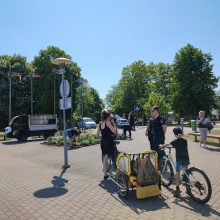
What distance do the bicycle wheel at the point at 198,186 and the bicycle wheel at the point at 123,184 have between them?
1.29 meters

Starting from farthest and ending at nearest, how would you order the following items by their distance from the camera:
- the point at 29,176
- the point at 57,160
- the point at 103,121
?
the point at 57,160 → the point at 29,176 → the point at 103,121

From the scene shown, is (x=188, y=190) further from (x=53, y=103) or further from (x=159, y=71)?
(x=159, y=71)

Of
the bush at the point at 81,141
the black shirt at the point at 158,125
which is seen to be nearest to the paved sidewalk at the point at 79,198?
the black shirt at the point at 158,125

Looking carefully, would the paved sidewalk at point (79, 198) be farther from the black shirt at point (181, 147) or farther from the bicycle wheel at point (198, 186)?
the black shirt at point (181, 147)

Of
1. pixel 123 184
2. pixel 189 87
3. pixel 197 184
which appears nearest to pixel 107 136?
pixel 123 184

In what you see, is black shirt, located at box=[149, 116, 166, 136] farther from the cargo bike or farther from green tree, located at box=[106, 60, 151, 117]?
green tree, located at box=[106, 60, 151, 117]

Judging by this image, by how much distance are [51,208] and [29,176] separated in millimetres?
3361

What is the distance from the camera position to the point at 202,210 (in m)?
5.72

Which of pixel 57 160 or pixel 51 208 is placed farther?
pixel 57 160

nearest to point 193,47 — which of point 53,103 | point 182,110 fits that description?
point 182,110

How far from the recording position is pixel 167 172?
7379 mm

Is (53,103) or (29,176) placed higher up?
(53,103)

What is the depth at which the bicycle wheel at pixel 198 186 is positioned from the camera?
5.98m

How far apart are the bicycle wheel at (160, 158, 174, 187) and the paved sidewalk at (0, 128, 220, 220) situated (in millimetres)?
183
